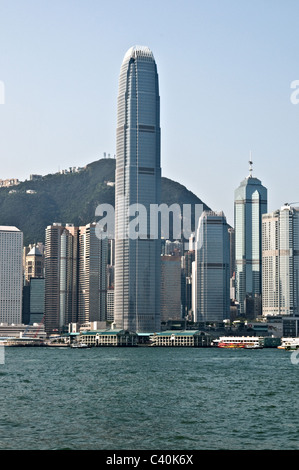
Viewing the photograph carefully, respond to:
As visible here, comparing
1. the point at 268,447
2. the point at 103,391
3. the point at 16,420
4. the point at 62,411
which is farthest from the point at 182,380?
the point at 268,447

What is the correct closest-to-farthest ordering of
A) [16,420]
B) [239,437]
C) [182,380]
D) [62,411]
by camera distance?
[239,437], [16,420], [62,411], [182,380]

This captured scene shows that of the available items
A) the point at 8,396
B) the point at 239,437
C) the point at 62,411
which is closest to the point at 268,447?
the point at 239,437

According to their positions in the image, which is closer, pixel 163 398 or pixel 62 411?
pixel 62 411

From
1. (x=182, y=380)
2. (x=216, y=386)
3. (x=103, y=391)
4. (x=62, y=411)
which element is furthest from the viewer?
(x=182, y=380)
